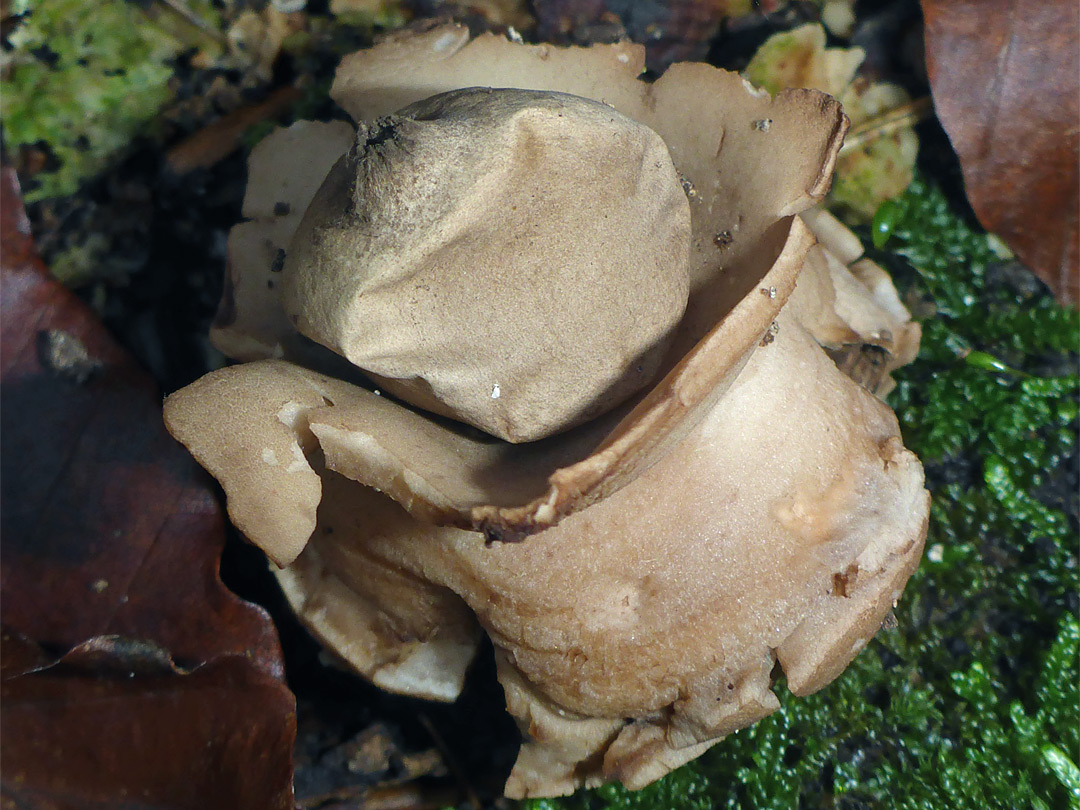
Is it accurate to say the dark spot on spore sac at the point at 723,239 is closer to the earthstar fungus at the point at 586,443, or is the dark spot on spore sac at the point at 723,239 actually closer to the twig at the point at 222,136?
the earthstar fungus at the point at 586,443

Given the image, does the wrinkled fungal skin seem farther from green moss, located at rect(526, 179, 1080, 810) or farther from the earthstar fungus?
green moss, located at rect(526, 179, 1080, 810)

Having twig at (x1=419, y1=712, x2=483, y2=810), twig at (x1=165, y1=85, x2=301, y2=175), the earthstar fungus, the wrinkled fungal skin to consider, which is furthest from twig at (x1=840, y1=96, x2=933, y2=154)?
twig at (x1=419, y1=712, x2=483, y2=810)

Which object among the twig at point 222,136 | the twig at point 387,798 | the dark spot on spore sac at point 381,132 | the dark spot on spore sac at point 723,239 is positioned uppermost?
the dark spot on spore sac at point 381,132

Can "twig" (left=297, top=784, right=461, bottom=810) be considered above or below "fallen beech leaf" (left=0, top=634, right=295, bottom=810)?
below

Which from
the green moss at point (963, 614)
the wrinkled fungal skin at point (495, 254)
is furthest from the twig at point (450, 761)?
the wrinkled fungal skin at point (495, 254)

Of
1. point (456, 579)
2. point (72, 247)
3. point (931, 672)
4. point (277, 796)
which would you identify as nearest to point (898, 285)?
point (931, 672)

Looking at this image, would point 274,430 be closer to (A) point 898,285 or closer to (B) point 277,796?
(B) point 277,796
